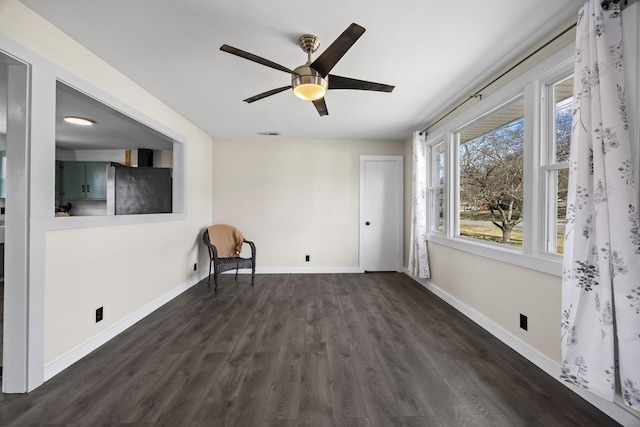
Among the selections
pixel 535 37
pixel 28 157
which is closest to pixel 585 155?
pixel 535 37

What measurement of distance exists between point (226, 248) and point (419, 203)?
10.1 feet

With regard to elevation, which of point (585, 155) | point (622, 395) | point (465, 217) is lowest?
point (622, 395)

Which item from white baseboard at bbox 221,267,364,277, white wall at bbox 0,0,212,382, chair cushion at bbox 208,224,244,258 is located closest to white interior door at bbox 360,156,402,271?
white baseboard at bbox 221,267,364,277

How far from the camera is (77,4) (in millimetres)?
1611

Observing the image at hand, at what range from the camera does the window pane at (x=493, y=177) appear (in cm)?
235

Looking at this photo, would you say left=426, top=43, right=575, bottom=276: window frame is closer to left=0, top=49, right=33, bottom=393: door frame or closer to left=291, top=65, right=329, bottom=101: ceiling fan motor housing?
left=291, top=65, right=329, bottom=101: ceiling fan motor housing

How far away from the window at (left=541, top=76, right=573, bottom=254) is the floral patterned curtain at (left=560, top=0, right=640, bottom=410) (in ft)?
1.49

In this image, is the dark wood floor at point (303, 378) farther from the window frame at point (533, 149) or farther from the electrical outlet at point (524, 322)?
the window frame at point (533, 149)

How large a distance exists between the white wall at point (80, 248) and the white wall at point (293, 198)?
4.47 ft

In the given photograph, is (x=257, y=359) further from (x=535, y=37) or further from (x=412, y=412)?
(x=535, y=37)

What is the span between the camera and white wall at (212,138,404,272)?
15.2 feet

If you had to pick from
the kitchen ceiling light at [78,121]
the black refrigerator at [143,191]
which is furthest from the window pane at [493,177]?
the kitchen ceiling light at [78,121]

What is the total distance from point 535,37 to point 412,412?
2.68 metres

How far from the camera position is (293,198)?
4660 mm
